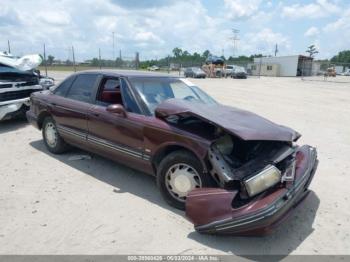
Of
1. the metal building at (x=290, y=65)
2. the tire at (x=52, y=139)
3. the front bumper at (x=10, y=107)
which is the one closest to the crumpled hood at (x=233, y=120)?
the tire at (x=52, y=139)

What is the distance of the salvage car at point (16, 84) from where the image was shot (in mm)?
7441

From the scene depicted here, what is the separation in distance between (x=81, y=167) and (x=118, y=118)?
4.38 feet

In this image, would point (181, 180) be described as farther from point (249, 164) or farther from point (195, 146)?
point (249, 164)

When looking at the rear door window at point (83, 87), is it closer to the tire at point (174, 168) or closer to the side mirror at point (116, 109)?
the side mirror at point (116, 109)

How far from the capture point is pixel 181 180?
370 centimetres

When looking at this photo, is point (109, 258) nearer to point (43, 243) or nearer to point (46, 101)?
point (43, 243)

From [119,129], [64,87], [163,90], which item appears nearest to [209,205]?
[119,129]

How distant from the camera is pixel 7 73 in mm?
7785

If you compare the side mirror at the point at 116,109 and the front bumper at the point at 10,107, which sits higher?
the side mirror at the point at 116,109

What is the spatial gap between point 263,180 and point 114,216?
1729 mm

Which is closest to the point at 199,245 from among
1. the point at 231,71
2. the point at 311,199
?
the point at 311,199

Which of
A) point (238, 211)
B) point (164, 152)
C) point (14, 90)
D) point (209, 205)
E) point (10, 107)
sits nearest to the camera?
point (238, 211)

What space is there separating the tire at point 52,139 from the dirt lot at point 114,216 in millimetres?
167

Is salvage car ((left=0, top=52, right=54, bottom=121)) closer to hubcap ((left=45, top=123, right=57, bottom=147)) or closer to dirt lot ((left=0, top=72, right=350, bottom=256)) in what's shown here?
dirt lot ((left=0, top=72, right=350, bottom=256))
